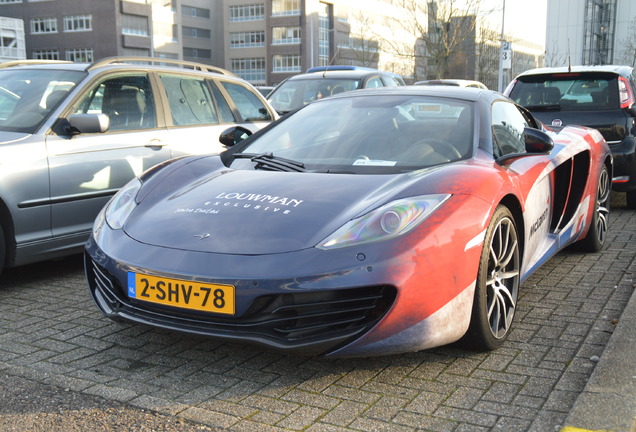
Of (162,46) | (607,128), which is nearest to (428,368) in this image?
(607,128)

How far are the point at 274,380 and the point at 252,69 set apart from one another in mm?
92166

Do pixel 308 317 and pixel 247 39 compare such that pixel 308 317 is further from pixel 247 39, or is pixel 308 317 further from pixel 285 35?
pixel 247 39

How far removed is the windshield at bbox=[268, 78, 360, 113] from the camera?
37.1 feet

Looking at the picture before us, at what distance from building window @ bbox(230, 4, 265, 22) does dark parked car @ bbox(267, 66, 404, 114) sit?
8202cm

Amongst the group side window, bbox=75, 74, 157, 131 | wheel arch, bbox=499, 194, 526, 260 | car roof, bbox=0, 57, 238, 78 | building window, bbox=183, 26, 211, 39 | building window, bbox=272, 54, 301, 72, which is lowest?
wheel arch, bbox=499, 194, 526, 260

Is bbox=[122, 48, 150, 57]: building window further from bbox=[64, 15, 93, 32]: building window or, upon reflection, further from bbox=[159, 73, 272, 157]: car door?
bbox=[159, 73, 272, 157]: car door

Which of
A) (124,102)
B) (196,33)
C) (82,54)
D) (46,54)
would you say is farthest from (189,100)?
(196,33)

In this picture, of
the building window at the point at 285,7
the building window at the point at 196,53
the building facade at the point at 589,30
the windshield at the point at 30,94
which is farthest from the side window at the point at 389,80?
the building window at the point at 196,53

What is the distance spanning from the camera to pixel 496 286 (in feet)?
11.5

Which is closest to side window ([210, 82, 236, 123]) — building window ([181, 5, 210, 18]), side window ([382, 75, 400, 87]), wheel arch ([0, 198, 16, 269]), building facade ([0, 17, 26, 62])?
wheel arch ([0, 198, 16, 269])

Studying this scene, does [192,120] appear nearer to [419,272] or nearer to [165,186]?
Answer: [165,186]

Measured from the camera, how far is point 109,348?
3570mm

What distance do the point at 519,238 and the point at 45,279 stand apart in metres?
3.33

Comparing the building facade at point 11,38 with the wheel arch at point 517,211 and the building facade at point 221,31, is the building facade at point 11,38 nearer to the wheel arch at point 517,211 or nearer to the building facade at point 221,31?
the building facade at point 221,31
